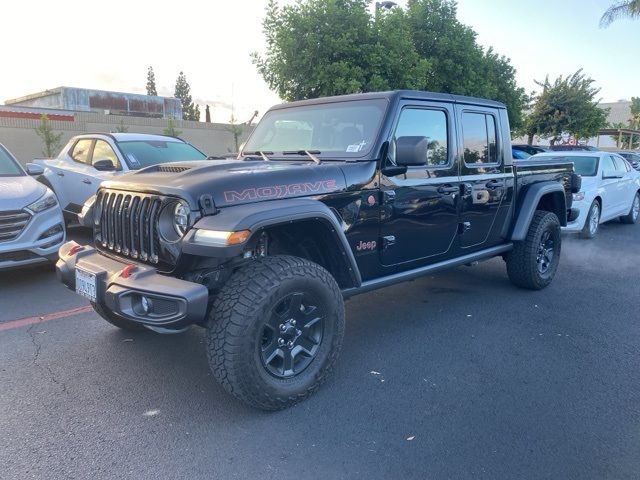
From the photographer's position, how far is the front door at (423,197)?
380 centimetres

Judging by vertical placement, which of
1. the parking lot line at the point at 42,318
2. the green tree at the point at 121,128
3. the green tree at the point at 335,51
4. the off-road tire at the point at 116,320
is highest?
the green tree at the point at 335,51

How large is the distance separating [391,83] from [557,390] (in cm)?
1071

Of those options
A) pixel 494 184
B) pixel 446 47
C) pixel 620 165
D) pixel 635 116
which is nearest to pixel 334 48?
pixel 446 47

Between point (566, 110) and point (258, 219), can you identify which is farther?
point (566, 110)

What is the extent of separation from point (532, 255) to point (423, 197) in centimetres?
199

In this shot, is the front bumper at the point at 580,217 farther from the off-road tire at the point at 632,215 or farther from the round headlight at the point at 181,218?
the round headlight at the point at 181,218

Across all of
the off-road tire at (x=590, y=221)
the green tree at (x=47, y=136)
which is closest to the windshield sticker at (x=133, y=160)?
the off-road tire at (x=590, y=221)

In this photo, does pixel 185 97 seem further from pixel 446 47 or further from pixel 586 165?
pixel 586 165

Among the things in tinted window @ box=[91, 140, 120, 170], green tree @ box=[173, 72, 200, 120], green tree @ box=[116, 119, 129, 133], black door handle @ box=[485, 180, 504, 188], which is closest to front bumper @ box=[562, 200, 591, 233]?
black door handle @ box=[485, 180, 504, 188]

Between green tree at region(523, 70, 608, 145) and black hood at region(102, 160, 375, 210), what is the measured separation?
25392 millimetres

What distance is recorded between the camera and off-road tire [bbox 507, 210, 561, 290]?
5.30 metres

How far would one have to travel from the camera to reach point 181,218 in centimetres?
296

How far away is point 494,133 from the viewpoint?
4980 millimetres

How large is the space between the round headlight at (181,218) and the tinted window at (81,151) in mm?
5930
